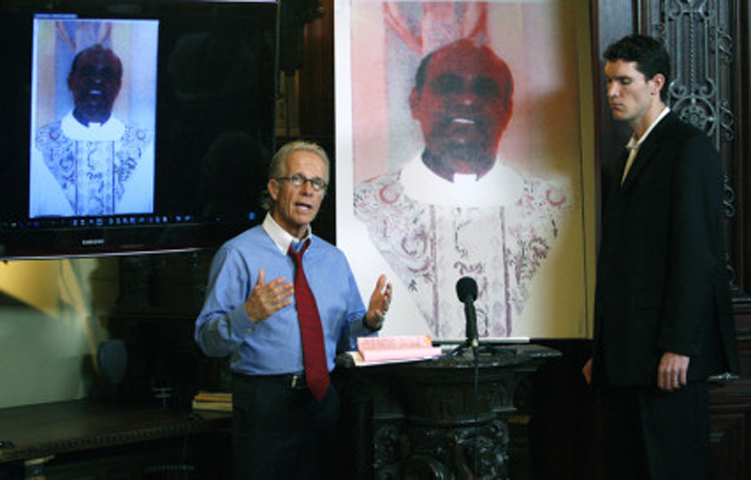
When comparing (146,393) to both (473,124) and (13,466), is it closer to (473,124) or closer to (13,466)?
(13,466)

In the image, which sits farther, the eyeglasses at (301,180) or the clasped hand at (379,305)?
the eyeglasses at (301,180)

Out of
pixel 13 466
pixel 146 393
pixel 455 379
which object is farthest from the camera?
pixel 146 393

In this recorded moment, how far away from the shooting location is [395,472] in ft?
9.30

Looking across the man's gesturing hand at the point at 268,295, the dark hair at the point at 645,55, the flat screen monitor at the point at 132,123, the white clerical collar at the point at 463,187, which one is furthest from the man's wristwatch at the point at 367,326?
the dark hair at the point at 645,55

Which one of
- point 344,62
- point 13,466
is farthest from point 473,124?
point 13,466

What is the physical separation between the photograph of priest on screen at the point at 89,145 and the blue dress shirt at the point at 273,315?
2.15ft

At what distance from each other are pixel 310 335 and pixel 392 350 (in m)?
0.40

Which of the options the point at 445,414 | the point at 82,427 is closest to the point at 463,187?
the point at 445,414

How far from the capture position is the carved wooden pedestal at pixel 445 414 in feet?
9.00

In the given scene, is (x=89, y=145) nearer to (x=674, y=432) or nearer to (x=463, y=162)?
(x=463, y=162)

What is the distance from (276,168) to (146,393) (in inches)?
53.9

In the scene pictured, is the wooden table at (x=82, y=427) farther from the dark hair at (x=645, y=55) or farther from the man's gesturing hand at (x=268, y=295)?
the dark hair at (x=645, y=55)

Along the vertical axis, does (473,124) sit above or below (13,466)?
above

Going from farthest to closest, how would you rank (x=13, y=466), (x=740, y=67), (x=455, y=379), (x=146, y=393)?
(x=146, y=393)
(x=740, y=67)
(x=13, y=466)
(x=455, y=379)
